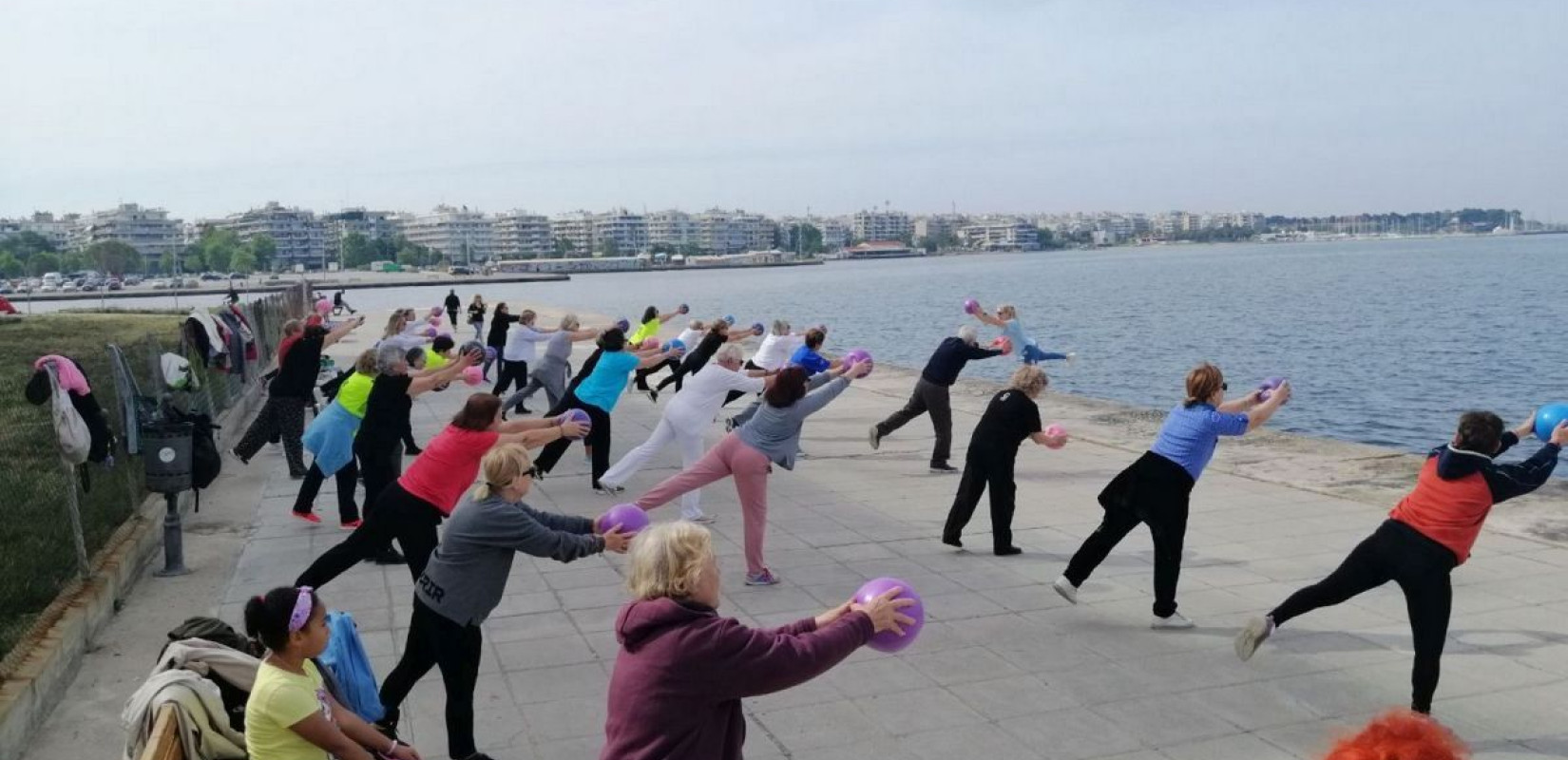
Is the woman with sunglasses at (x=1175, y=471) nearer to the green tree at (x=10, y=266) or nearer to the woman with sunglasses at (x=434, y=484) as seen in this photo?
the woman with sunglasses at (x=434, y=484)

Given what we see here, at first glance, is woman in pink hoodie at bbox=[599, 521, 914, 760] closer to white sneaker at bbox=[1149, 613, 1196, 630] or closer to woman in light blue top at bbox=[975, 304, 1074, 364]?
white sneaker at bbox=[1149, 613, 1196, 630]

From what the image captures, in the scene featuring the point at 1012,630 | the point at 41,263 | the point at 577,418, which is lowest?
the point at 1012,630

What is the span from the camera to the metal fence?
26.5 feet

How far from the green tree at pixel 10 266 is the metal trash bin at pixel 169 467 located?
202261 millimetres

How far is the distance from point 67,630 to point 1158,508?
6297mm

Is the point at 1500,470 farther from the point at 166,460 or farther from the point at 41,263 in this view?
the point at 41,263

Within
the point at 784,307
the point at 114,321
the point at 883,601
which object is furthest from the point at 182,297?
the point at 883,601

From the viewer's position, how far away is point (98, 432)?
945 cm

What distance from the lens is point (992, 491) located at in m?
9.48

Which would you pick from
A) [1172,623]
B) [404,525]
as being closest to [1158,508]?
[1172,623]

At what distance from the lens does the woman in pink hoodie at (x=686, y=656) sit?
3398 millimetres

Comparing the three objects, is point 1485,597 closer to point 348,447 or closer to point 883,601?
point 883,601

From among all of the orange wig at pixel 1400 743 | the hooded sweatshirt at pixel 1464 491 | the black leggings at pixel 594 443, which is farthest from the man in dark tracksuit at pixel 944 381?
the orange wig at pixel 1400 743

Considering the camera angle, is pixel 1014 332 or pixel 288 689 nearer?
pixel 288 689
